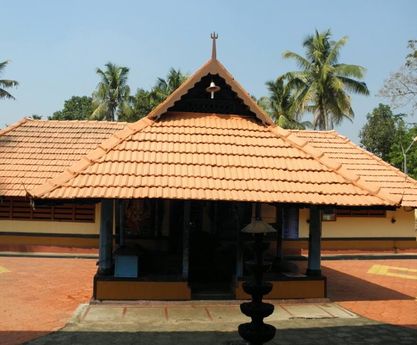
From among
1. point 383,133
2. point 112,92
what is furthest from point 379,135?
point 112,92

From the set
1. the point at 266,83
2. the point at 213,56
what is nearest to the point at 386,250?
the point at 213,56

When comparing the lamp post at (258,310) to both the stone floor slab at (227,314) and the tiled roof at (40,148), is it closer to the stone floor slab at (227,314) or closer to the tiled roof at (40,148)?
the stone floor slab at (227,314)

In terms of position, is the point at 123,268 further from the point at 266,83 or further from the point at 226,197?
the point at 266,83

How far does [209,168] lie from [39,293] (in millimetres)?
4836

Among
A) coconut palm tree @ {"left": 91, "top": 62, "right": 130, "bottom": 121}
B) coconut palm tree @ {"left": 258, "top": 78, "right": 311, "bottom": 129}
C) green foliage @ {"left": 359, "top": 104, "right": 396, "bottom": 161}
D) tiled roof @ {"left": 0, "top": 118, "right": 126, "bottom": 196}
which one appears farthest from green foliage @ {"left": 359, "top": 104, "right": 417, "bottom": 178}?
tiled roof @ {"left": 0, "top": 118, "right": 126, "bottom": 196}

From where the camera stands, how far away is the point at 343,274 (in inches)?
547

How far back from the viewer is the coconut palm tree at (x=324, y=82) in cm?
2862

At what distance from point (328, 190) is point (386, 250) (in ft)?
33.3

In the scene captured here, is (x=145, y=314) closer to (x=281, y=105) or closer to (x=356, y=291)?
(x=356, y=291)

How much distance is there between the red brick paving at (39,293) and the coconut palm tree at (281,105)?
21299mm

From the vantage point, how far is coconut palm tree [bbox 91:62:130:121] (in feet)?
126

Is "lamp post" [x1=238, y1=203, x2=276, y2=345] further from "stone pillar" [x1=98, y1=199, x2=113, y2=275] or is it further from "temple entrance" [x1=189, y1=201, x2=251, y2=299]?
"stone pillar" [x1=98, y1=199, x2=113, y2=275]

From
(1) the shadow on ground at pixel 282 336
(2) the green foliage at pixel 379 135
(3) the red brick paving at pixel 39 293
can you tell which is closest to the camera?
(1) the shadow on ground at pixel 282 336

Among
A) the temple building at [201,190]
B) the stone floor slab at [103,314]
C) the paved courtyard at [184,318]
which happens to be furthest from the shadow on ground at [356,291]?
the stone floor slab at [103,314]
